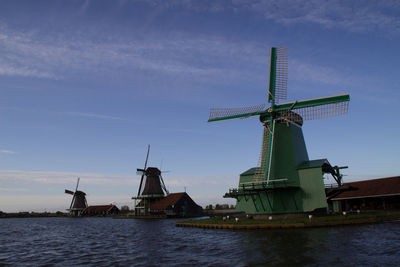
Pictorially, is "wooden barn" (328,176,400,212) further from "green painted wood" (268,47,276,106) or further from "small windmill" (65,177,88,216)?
"small windmill" (65,177,88,216)

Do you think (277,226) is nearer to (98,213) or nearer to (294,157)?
(294,157)

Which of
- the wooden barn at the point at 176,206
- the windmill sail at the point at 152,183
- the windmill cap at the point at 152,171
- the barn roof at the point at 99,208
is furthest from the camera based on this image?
the barn roof at the point at 99,208

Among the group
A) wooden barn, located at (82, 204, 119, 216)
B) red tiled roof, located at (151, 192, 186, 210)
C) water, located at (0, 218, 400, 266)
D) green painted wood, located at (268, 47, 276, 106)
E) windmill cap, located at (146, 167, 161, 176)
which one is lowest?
water, located at (0, 218, 400, 266)

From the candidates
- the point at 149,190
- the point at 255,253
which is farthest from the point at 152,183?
the point at 255,253

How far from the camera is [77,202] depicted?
94438 mm

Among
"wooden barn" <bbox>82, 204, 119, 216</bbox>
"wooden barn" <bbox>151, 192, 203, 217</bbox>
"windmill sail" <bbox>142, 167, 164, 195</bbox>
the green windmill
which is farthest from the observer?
"wooden barn" <bbox>82, 204, 119, 216</bbox>

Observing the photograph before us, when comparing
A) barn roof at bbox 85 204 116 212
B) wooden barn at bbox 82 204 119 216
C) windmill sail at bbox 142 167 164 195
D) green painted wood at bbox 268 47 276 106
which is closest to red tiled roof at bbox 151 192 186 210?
windmill sail at bbox 142 167 164 195

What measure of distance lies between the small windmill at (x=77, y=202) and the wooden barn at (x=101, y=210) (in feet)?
8.17

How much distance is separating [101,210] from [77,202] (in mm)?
11271

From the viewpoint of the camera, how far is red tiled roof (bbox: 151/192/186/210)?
6338 centimetres

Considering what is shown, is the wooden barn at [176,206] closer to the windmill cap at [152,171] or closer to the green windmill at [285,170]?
the windmill cap at [152,171]

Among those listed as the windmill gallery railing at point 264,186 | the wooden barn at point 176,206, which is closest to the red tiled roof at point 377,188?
the windmill gallery railing at point 264,186

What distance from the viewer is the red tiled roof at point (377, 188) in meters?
32.2

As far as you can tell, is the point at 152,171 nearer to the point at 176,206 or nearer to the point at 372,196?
the point at 176,206
